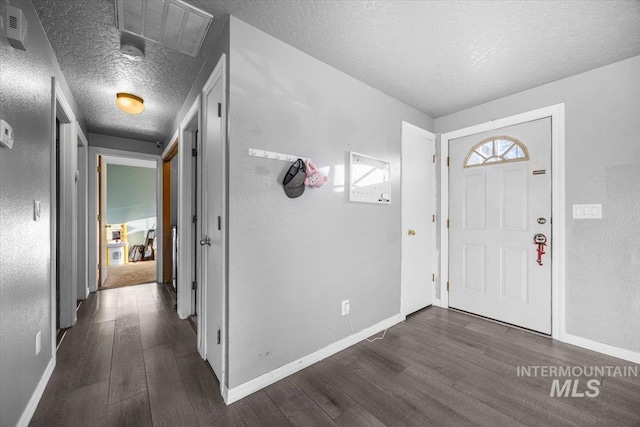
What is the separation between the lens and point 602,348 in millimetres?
2160

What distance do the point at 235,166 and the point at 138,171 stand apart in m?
6.67

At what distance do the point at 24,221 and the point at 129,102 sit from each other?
5.41ft

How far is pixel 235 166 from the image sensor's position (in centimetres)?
165

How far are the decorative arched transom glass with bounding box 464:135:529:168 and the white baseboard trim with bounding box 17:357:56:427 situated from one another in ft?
13.2

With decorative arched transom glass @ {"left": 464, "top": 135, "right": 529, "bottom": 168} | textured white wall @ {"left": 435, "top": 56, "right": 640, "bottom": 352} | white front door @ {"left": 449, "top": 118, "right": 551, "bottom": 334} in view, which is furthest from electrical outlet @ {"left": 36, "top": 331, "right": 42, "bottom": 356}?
textured white wall @ {"left": 435, "top": 56, "right": 640, "bottom": 352}

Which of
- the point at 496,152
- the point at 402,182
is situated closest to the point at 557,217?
the point at 496,152

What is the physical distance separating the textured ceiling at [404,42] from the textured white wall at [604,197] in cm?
22

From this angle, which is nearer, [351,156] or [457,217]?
[351,156]

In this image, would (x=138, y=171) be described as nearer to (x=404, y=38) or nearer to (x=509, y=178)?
(x=404, y=38)

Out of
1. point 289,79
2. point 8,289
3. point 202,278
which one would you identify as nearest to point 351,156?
point 289,79

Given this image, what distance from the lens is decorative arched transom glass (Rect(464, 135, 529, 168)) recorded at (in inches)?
105

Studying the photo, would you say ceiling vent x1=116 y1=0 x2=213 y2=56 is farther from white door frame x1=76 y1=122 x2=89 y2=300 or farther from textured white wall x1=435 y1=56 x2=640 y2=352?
textured white wall x1=435 y1=56 x2=640 y2=352

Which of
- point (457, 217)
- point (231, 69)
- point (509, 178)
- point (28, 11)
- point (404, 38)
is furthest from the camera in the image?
point (457, 217)

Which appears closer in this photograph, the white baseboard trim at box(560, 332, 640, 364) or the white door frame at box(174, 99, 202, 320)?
the white baseboard trim at box(560, 332, 640, 364)
